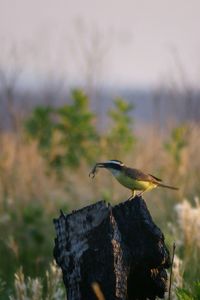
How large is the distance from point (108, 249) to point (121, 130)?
6.84 metres

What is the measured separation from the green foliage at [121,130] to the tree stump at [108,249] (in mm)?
6605

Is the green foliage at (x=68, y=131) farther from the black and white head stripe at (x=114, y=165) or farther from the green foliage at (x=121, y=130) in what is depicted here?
the black and white head stripe at (x=114, y=165)

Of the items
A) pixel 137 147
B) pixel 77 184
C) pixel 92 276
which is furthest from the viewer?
pixel 137 147

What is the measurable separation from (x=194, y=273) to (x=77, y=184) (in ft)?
20.1

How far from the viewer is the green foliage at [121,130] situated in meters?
10.9

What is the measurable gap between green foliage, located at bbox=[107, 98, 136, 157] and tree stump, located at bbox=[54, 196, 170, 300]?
6.61 m

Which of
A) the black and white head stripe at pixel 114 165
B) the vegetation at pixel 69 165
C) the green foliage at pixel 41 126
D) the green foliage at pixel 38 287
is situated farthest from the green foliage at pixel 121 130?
the black and white head stripe at pixel 114 165

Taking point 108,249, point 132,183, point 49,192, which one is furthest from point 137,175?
point 49,192

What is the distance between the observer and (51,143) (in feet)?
36.3

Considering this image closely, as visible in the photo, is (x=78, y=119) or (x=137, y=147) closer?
(x=78, y=119)

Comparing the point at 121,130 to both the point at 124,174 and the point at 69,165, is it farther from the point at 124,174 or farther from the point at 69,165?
the point at 124,174

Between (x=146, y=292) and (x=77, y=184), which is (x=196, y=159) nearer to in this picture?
(x=77, y=184)

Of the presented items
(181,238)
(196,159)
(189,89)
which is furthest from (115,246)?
(189,89)

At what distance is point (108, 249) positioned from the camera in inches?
163
